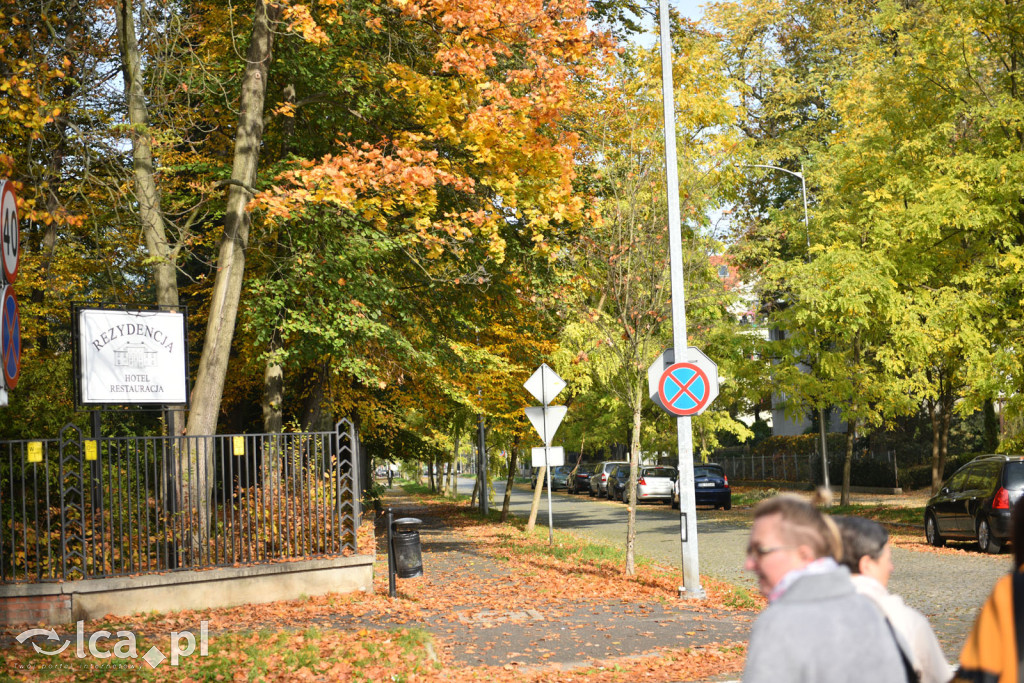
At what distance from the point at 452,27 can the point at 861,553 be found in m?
12.9

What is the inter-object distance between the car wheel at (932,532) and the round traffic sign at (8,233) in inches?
686

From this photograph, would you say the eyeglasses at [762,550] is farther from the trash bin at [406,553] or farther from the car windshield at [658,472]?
the car windshield at [658,472]

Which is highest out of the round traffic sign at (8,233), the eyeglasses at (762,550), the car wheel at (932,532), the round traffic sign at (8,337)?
the round traffic sign at (8,233)

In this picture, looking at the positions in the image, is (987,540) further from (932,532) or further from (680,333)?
(680,333)

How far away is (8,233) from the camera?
5.81 m

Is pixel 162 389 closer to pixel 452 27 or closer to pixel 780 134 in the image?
pixel 452 27

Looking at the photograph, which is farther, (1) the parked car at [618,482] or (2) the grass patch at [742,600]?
(1) the parked car at [618,482]

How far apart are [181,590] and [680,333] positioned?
722cm

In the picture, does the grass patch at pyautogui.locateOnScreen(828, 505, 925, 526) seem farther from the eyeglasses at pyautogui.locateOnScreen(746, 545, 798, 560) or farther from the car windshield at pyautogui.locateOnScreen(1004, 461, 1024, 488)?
the eyeglasses at pyautogui.locateOnScreen(746, 545, 798, 560)

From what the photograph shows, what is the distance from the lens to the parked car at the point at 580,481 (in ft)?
174

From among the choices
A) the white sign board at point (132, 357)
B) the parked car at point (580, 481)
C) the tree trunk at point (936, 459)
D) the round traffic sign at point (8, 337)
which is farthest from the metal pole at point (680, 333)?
the parked car at point (580, 481)

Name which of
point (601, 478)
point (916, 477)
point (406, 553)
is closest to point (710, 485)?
point (916, 477)

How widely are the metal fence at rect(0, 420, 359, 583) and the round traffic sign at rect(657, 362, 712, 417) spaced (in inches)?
165

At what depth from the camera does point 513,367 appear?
2181 centimetres
